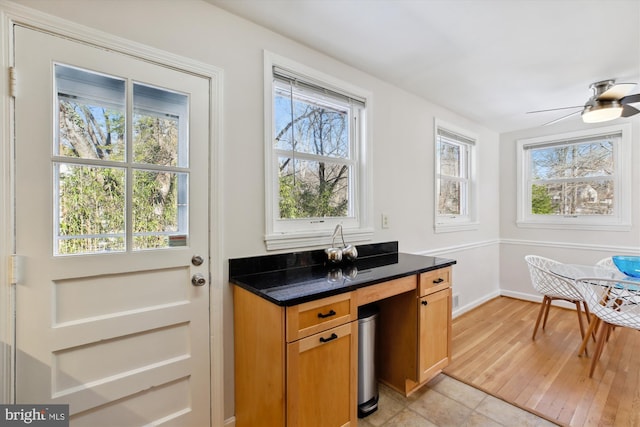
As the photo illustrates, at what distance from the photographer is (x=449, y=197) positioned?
3465 millimetres

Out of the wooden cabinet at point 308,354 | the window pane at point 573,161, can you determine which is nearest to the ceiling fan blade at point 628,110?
the window pane at point 573,161

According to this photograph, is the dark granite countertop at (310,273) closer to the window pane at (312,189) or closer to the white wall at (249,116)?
the white wall at (249,116)

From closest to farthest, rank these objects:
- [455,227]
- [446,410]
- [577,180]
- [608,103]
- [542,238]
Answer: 1. [446,410]
2. [608,103]
3. [455,227]
4. [577,180]
5. [542,238]

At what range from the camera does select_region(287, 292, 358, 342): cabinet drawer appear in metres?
1.28

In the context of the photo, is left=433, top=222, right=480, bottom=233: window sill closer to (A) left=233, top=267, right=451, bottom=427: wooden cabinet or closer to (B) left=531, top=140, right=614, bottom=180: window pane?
(B) left=531, top=140, right=614, bottom=180: window pane

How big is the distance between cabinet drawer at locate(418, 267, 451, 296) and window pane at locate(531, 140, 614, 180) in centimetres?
287

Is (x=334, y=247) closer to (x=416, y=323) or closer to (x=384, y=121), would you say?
(x=416, y=323)

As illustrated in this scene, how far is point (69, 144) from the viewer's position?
124 centimetres

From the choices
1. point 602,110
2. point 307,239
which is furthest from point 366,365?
point 602,110

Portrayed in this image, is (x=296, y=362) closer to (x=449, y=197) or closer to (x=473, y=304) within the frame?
(x=449, y=197)

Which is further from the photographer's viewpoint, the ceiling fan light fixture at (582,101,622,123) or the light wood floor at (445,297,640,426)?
the ceiling fan light fixture at (582,101,622,123)

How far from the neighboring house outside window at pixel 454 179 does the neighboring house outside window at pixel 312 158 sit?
3.84ft

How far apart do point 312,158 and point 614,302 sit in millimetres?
2491

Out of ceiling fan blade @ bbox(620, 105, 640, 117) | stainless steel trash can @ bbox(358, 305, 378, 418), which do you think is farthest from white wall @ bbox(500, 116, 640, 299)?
stainless steel trash can @ bbox(358, 305, 378, 418)
